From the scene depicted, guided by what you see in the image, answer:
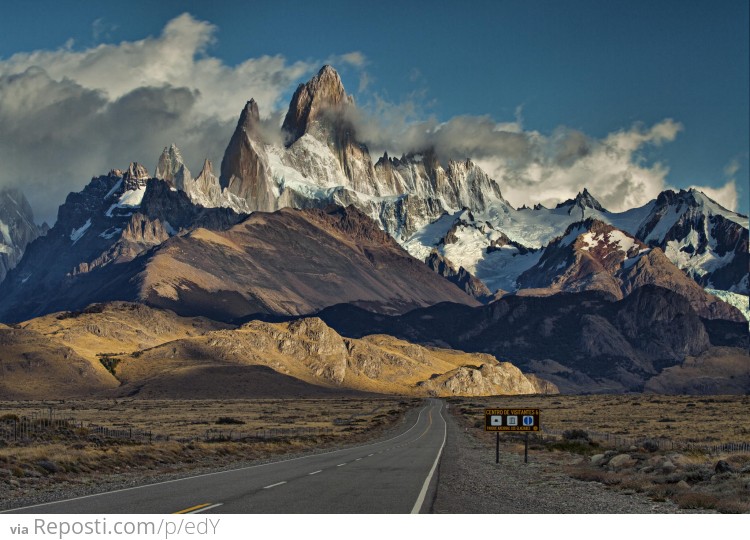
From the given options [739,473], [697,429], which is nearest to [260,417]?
[697,429]

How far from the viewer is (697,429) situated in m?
93.8

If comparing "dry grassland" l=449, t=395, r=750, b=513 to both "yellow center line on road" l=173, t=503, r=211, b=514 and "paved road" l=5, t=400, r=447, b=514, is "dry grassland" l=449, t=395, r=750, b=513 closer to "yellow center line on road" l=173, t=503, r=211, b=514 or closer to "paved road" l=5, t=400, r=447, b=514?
"paved road" l=5, t=400, r=447, b=514

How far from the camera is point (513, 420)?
49.2 meters

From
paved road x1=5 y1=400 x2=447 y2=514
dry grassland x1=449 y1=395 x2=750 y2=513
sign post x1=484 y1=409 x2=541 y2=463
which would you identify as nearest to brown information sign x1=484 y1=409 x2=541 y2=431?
sign post x1=484 y1=409 x2=541 y2=463

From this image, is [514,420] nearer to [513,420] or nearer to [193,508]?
[513,420]

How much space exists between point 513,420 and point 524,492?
551 inches

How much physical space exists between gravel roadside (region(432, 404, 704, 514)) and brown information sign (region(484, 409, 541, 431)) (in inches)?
79.6

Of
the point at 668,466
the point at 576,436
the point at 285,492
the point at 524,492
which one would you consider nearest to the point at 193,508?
the point at 285,492

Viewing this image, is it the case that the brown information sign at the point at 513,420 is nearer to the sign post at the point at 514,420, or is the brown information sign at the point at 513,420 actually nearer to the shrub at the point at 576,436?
the sign post at the point at 514,420

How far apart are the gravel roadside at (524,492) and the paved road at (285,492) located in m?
0.99

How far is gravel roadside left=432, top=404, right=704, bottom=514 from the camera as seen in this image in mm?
29734
